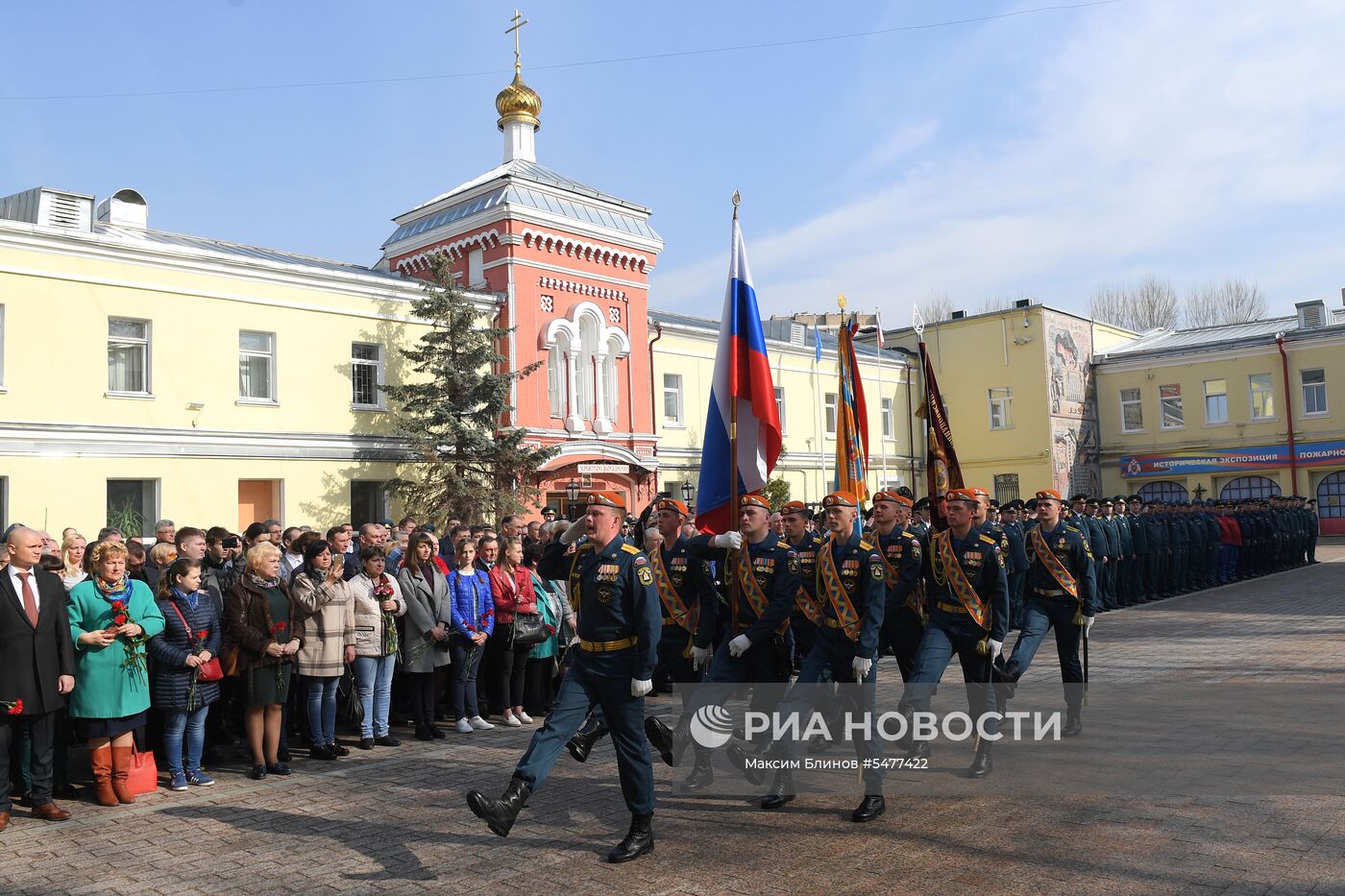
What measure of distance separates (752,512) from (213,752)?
5017 mm

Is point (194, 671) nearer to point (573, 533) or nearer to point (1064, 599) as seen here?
point (573, 533)

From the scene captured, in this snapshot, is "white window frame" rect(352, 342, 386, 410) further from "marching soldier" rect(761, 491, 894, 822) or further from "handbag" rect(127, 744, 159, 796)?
"marching soldier" rect(761, 491, 894, 822)

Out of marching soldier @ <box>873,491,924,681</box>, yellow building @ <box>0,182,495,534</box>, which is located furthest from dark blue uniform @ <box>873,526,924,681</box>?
yellow building @ <box>0,182,495,534</box>

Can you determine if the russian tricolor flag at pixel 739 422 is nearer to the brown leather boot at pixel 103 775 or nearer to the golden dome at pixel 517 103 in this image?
the brown leather boot at pixel 103 775

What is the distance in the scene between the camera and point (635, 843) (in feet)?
18.8

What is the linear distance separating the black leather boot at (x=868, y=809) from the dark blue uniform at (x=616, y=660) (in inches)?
51.1

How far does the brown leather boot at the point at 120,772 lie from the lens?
285 inches

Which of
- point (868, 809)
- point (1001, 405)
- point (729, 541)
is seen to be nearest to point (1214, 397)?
point (1001, 405)

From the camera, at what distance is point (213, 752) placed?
28.7ft

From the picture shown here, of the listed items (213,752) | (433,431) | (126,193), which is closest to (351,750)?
(213,752)

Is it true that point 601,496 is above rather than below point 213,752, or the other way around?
above

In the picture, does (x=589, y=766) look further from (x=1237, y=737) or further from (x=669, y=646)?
(x=1237, y=737)

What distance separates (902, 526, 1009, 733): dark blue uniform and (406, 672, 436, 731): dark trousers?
4.46m

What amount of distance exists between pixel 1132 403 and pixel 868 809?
133 feet
